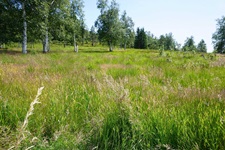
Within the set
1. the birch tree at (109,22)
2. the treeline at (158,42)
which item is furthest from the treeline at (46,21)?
the treeline at (158,42)

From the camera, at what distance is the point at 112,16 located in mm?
50281

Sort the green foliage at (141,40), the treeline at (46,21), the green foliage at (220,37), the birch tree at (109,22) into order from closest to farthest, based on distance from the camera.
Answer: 1. the treeline at (46,21)
2. the birch tree at (109,22)
3. the green foliage at (220,37)
4. the green foliage at (141,40)

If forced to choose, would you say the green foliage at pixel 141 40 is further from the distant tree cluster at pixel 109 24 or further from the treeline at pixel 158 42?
the distant tree cluster at pixel 109 24

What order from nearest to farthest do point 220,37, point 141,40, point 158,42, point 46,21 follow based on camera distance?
point 46,21 < point 220,37 < point 141,40 < point 158,42

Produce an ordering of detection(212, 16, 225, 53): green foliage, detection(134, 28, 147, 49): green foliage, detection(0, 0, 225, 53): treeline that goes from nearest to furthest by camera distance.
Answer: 1. detection(0, 0, 225, 53): treeline
2. detection(212, 16, 225, 53): green foliage
3. detection(134, 28, 147, 49): green foliage

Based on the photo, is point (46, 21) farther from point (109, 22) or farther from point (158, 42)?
point (158, 42)

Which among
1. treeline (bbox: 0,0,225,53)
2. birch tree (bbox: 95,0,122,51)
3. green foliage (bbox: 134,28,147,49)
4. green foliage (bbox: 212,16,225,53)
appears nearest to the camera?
treeline (bbox: 0,0,225,53)

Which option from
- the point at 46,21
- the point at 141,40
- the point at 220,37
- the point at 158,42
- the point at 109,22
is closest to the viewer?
the point at 46,21

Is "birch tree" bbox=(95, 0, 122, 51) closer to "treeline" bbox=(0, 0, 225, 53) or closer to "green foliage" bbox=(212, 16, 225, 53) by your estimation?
"treeline" bbox=(0, 0, 225, 53)

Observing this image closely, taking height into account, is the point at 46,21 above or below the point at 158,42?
below

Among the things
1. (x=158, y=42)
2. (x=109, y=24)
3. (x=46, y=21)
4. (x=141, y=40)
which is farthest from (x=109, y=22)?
(x=158, y=42)

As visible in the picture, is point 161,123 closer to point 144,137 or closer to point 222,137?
point 144,137

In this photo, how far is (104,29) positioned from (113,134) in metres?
52.5

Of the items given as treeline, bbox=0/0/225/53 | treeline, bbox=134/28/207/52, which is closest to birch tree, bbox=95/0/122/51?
treeline, bbox=0/0/225/53
